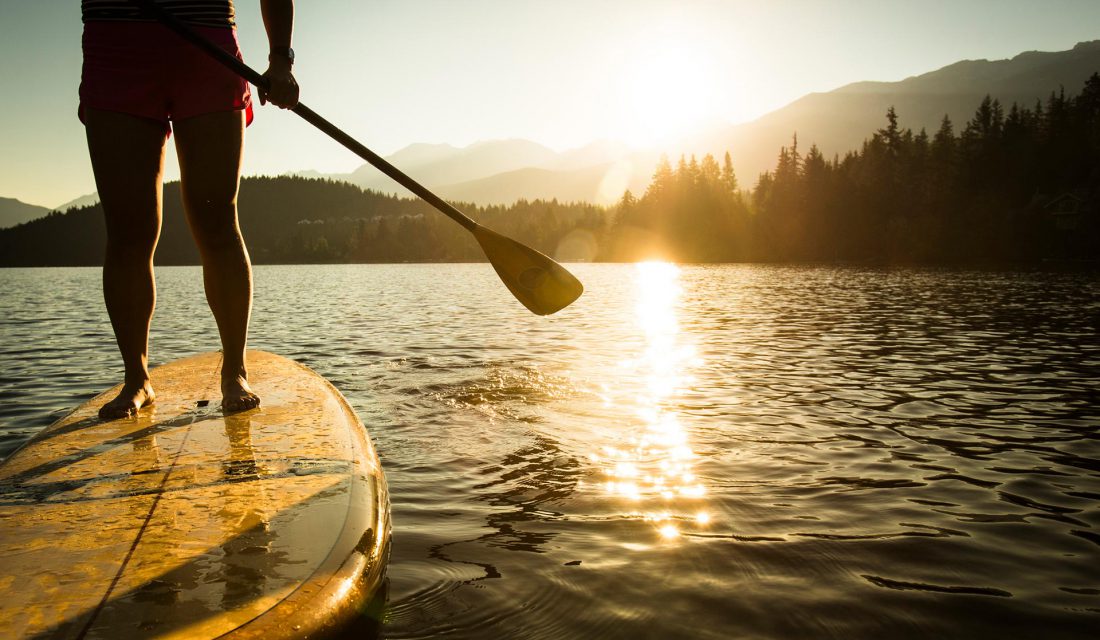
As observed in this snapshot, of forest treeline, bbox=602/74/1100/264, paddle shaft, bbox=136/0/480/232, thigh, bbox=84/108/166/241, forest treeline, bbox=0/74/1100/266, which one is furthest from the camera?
forest treeline, bbox=0/74/1100/266

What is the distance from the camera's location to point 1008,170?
7894 cm

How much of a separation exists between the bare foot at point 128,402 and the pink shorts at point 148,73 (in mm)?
1310

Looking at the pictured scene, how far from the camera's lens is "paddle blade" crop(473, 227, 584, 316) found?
14.7 ft

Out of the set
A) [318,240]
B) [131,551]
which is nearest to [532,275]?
[131,551]

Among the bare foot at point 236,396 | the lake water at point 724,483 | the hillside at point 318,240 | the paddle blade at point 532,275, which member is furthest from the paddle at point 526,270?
the hillside at point 318,240

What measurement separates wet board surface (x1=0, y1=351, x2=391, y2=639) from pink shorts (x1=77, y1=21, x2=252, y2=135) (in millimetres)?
1439

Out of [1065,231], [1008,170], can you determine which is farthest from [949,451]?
[1008,170]

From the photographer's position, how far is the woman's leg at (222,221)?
3197mm

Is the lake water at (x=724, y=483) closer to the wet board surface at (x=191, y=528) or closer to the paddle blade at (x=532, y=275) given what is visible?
the wet board surface at (x=191, y=528)

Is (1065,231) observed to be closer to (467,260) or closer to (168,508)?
(168,508)

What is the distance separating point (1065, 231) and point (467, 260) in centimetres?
11205

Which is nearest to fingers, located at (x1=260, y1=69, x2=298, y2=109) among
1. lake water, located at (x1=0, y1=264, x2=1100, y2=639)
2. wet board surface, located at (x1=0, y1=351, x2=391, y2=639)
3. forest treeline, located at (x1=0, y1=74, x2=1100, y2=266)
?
wet board surface, located at (x1=0, y1=351, x2=391, y2=639)

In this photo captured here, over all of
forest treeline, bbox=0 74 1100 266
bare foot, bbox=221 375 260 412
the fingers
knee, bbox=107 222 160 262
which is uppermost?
forest treeline, bbox=0 74 1100 266

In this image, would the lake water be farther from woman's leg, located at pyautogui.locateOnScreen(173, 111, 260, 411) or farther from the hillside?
the hillside
